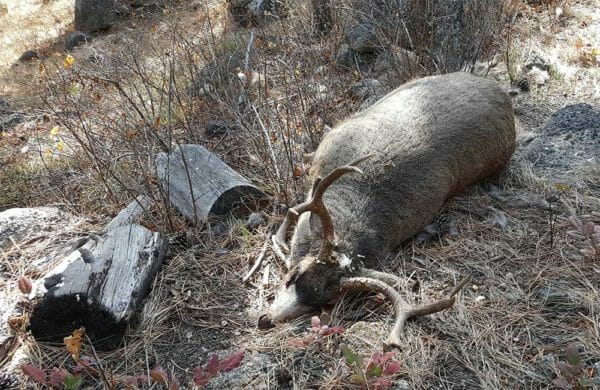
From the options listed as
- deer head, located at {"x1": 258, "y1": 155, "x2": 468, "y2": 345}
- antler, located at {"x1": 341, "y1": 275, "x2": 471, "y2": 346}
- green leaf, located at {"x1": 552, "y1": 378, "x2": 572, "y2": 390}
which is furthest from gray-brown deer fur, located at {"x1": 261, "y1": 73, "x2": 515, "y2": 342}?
green leaf, located at {"x1": 552, "y1": 378, "x2": 572, "y2": 390}

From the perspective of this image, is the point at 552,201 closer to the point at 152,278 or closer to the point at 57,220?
the point at 152,278

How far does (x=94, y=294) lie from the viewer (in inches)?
128

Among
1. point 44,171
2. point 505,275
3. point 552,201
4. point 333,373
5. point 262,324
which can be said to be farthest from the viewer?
point 44,171

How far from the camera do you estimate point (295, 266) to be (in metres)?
3.60

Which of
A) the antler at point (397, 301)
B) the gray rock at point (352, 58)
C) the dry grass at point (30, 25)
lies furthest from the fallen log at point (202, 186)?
the dry grass at point (30, 25)

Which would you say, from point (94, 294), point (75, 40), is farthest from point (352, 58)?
point (75, 40)

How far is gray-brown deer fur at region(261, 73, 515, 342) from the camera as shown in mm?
3564

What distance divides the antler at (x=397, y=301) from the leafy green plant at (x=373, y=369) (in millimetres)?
203

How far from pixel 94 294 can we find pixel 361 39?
469 cm

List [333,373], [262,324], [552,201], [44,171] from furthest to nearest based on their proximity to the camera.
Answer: [44,171]
[552,201]
[262,324]
[333,373]

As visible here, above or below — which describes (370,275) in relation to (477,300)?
above

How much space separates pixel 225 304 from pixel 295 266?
1.74 feet

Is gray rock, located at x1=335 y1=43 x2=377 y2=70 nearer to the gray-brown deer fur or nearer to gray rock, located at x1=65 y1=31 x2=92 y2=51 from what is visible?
the gray-brown deer fur

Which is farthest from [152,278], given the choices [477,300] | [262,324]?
[477,300]
